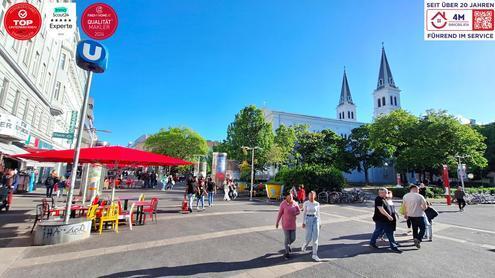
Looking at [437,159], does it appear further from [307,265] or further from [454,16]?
[307,265]

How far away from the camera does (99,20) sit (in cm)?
683

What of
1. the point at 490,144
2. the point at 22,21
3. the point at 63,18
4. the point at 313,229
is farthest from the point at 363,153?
the point at 22,21

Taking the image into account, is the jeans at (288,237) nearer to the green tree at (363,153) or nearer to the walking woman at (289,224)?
the walking woman at (289,224)

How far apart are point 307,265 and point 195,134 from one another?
57.5 meters

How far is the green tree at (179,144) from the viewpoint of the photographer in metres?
59.1

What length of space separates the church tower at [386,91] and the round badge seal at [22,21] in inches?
3306

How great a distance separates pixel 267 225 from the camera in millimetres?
10227

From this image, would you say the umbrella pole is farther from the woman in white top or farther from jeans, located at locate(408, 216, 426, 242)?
jeans, located at locate(408, 216, 426, 242)

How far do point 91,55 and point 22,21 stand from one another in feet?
8.22

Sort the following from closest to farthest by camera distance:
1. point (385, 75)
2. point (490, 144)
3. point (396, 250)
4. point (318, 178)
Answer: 1. point (396, 250)
2. point (318, 178)
3. point (490, 144)
4. point (385, 75)

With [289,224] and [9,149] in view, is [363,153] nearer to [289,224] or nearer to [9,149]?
[289,224]

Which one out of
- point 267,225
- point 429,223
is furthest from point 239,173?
point 429,223

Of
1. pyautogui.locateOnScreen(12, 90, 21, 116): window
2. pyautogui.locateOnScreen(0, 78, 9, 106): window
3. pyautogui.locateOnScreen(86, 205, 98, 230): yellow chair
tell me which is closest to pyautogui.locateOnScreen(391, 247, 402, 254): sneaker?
pyautogui.locateOnScreen(86, 205, 98, 230): yellow chair

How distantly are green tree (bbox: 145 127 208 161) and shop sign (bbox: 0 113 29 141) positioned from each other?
4303 cm
